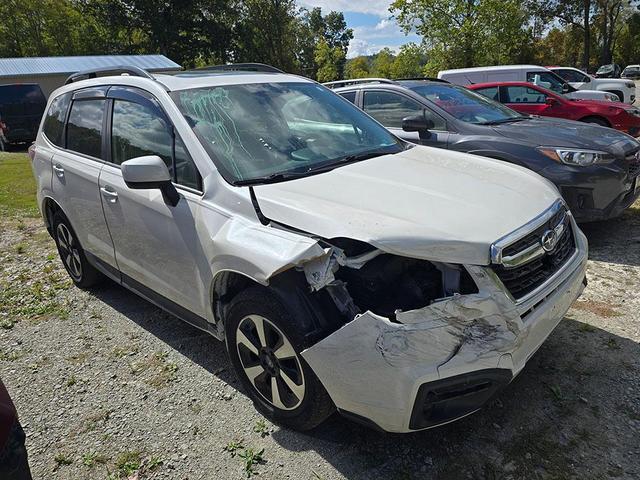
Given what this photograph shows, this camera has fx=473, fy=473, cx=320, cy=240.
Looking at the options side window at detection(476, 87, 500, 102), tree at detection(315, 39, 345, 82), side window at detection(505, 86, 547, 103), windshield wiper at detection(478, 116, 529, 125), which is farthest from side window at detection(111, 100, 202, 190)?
tree at detection(315, 39, 345, 82)

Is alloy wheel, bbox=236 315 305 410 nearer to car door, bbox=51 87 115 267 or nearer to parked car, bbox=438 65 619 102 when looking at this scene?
car door, bbox=51 87 115 267

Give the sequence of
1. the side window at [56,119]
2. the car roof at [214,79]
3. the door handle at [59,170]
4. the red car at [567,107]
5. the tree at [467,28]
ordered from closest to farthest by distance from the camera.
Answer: the car roof at [214,79]
the door handle at [59,170]
the side window at [56,119]
the red car at [567,107]
the tree at [467,28]

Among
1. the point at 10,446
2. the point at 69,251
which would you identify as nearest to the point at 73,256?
the point at 69,251

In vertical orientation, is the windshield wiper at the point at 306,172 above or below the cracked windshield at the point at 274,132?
below

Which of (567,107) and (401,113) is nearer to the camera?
(401,113)

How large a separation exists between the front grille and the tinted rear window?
18.7m

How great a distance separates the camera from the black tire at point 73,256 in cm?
422

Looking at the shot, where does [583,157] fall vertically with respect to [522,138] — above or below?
below

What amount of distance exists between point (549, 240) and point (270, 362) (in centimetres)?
156

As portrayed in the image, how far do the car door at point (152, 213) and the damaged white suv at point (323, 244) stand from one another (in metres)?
0.01

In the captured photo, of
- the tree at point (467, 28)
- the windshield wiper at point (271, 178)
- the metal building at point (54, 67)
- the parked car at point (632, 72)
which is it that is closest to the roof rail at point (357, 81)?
the windshield wiper at point (271, 178)

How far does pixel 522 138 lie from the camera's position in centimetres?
492

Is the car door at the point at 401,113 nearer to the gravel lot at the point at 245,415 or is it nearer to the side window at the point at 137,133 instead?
the gravel lot at the point at 245,415

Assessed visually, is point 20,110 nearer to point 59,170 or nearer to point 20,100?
point 20,100
